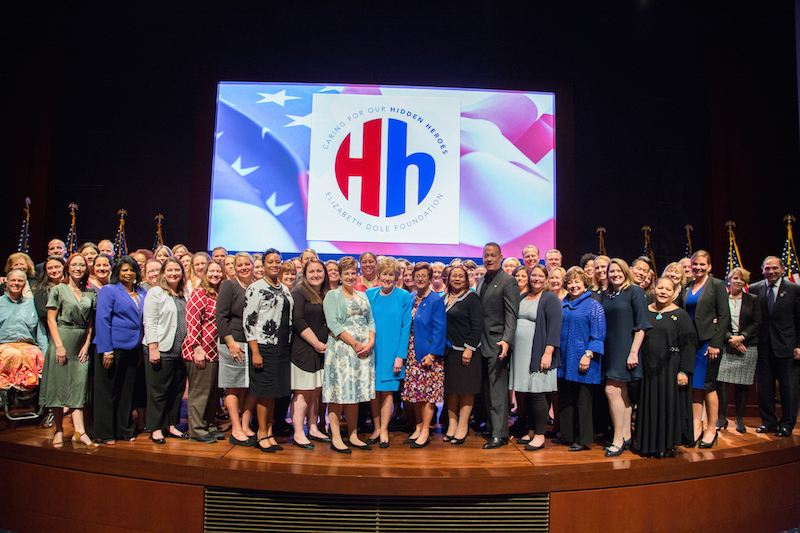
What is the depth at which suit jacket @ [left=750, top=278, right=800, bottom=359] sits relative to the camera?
4.02 meters

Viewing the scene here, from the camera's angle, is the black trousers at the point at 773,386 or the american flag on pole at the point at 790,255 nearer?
the black trousers at the point at 773,386

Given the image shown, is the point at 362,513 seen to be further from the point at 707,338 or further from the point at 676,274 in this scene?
the point at 676,274

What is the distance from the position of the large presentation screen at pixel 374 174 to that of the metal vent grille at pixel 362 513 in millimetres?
3993

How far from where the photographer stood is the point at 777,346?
4.03 meters

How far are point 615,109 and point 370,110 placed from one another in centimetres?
357

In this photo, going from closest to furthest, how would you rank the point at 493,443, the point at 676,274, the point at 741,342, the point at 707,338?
the point at 493,443 < the point at 707,338 < the point at 676,274 < the point at 741,342

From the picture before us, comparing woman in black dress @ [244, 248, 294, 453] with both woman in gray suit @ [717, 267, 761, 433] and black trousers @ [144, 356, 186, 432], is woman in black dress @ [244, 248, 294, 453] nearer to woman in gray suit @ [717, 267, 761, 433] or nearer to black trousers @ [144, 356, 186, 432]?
black trousers @ [144, 356, 186, 432]

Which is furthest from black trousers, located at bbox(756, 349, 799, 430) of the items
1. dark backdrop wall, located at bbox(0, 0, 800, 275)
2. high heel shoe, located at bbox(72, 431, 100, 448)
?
high heel shoe, located at bbox(72, 431, 100, 448)

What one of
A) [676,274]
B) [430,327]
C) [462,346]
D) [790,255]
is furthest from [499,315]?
[790,255]

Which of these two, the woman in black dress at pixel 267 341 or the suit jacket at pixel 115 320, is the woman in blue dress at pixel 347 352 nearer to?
the woman in black dress at pixel 267 341

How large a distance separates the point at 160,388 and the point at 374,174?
13.1 feet

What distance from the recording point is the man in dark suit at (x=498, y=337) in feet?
11.2

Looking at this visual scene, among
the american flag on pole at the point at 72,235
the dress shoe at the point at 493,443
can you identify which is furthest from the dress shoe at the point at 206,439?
the american flag on pole at the point at 72,235

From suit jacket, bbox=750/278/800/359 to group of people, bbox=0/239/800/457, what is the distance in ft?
2.94
